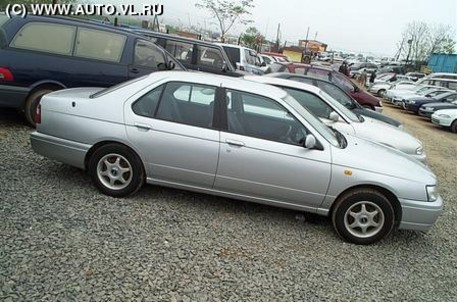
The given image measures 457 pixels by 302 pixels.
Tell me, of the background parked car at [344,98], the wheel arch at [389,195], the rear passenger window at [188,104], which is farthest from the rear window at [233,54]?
the wheel arch at [389,195]

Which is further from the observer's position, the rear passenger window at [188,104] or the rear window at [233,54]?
the rear window at [233,54]

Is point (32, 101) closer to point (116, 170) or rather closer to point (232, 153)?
point (116, 170)

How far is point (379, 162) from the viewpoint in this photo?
14.1ft

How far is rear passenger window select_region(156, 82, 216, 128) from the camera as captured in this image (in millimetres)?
4374

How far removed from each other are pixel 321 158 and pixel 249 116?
0.87 metres

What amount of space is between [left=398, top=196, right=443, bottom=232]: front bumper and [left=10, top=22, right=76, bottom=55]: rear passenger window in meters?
5.49

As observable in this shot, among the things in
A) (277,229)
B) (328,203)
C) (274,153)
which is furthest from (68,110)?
(328,203)

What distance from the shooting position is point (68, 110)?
4.52 metres

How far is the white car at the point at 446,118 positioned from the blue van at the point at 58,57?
1264 cm

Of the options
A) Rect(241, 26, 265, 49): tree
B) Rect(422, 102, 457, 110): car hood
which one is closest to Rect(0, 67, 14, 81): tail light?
Rect(422, 102, 457, 110): car hood

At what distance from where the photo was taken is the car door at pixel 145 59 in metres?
7.15

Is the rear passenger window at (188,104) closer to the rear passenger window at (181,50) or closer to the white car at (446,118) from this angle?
the rear passenger window at (181,50)

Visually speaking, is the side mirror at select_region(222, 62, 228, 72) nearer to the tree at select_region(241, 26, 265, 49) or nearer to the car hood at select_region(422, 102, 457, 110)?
the car hood at select_region(422, 102, 457, 110)

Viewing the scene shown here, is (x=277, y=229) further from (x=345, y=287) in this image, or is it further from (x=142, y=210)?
(x=142, y=210)
